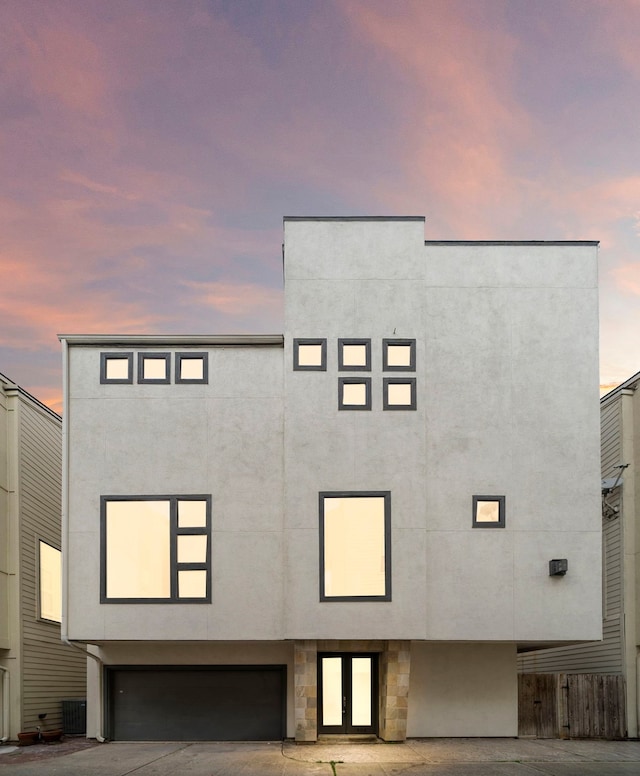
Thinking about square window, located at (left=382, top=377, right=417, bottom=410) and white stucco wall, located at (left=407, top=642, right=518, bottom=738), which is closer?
square window, located at (left=382, top=377, right=417, bottom=410)

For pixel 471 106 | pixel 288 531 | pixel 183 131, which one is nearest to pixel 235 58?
pixel 183 131

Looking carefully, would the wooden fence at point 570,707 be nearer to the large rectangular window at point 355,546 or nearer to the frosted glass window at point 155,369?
the large rectangular window at point 355,546

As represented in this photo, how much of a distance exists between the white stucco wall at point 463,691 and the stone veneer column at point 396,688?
135 centimetres

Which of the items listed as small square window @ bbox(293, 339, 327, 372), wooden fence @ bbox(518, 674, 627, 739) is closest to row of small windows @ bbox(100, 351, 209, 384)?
small square window @ bbox(293, 339, 327, 372)

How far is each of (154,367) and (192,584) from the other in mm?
5208

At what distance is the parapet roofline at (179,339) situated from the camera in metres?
19.5

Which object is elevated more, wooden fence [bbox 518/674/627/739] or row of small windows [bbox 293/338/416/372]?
row of small windows [bbox 293/338/416/372]

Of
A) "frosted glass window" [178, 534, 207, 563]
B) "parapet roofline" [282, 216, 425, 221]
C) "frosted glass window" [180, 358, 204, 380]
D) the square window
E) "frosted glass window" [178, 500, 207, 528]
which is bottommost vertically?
"frosted glass window" [178, 534, 207, 563]

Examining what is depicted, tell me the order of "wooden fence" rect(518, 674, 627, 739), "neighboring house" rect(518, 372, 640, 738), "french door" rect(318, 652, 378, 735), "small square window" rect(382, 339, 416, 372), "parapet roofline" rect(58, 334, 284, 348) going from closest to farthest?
1. "small square window" rect(382, 339, 416, 372)
2. "parapet roofline" rect(58, 334, 284, 348)
3. "french door" rect(318, 652, 378, 735)
4. "wooden fence" rect(518, 674, 627, 739)
5. "neighboring house" rect(518, 372, 640, 738)

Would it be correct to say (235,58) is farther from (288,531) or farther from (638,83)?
(288,531)

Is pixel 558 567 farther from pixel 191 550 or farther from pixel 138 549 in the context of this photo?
pixel 138 549

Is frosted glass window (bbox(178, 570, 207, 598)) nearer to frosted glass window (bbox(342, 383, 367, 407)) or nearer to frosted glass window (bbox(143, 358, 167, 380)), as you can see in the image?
frosted glass window (bbox(143, 358, 167, 380))

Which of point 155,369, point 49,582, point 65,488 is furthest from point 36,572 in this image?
point 155,369

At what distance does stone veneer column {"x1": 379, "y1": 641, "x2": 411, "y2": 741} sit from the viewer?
19234 millimetres
